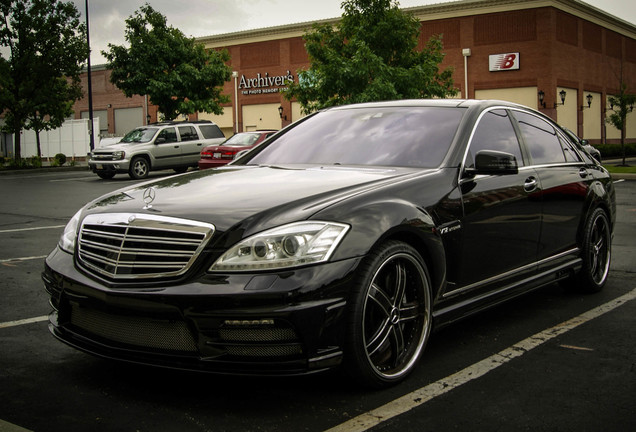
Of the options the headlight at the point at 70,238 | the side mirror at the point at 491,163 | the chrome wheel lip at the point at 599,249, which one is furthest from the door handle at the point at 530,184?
the headlight at the point at 70,238

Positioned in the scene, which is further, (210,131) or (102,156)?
(210,131)

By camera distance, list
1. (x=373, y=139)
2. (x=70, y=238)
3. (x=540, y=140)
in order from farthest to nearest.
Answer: (x=540, y=140) → (x=373, y=139) → (x=70, y=238)

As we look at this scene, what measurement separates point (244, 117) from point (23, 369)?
51022 mm

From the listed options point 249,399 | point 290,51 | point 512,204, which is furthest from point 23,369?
point 290,51

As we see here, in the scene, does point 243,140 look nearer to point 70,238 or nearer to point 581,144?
point 581,144

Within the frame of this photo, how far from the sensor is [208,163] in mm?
23031

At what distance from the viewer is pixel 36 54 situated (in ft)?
108

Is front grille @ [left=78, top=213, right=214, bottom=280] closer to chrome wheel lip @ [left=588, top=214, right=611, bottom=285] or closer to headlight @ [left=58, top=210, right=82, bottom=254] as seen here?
headlight @ [left=58, top=210, right=82, bottom=254]

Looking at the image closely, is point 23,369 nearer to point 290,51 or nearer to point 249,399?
point 249,399

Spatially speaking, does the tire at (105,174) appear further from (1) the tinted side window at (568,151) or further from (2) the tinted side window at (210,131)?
(1) the tinted side window at (568,151)

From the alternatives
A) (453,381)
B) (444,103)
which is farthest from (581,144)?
(453,381)

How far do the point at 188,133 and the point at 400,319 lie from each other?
23767 millimetres

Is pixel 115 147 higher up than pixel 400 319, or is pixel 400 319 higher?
pixel 115 147

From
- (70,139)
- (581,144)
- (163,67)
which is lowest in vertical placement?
(581,144)
